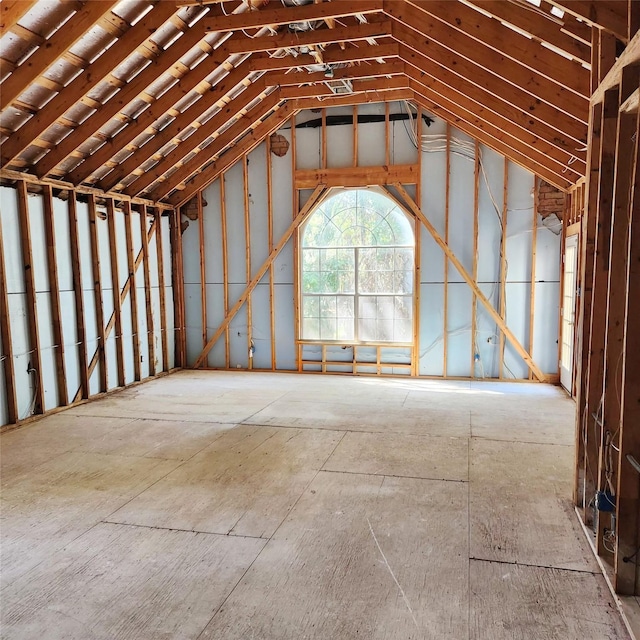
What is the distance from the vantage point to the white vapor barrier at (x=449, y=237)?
7.38 m

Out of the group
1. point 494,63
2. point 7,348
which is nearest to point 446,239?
point 494,63

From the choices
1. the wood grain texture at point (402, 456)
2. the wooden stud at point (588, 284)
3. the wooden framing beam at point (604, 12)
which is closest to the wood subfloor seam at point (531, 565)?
the wooden stud at point (588, 284)

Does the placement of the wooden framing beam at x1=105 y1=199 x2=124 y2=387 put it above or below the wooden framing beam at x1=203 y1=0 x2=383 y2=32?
below

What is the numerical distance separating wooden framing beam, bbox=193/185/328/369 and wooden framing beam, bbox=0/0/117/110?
4.18 metres

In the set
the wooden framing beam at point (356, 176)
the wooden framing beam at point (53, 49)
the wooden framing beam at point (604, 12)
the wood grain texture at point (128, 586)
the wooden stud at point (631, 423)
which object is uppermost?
the wooden framing beam at point (53, 49)

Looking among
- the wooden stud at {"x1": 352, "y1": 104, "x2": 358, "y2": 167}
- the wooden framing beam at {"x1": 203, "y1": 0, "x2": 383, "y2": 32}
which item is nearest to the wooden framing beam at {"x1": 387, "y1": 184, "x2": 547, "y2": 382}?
the wooden stud at {"x1": 352, "y1": 104, "x2": 358, "y2": 167}

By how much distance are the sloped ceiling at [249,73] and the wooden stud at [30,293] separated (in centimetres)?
40

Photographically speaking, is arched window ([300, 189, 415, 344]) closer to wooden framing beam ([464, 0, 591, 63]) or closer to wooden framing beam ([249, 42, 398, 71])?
wooden framing beam ([249, 42, 398, 71])

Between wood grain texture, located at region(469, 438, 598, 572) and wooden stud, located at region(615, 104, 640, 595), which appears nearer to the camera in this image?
wooden stud, located at region(615, 104, 640, 595)

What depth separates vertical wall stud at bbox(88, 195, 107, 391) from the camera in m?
6.78

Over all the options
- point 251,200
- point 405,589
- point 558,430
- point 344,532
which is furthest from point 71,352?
point 558,430

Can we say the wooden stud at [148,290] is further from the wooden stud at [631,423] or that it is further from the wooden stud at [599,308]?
the wooden stud at [631,423]

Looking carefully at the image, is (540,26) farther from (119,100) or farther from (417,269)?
(417,269)

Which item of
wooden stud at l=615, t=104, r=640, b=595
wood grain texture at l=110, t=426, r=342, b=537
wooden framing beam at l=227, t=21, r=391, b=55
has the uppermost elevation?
wooden framing beam at l=227, t=21, r=391, b=55
